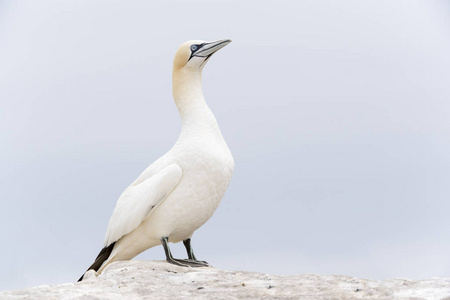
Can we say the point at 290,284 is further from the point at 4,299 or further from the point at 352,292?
the point at 4,299

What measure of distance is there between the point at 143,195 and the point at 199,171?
2.60 ft

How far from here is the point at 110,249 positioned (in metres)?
8.21

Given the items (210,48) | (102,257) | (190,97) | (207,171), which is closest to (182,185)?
(207,171)

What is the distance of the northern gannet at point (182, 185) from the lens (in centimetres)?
762

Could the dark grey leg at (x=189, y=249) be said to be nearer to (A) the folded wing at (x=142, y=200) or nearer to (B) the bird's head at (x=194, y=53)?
(A) the folded wing at (x=142, y=200)

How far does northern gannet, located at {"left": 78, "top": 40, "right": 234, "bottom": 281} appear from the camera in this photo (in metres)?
7.62

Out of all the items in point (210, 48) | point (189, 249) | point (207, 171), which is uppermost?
point (210, 48)

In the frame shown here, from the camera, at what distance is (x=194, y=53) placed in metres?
8.20

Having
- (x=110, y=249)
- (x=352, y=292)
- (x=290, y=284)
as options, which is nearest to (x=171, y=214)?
(x=110, y=249)

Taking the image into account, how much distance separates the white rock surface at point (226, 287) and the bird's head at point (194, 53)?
284 cm

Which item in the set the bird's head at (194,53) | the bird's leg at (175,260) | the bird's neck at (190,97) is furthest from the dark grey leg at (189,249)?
the bird's head at (194,53)

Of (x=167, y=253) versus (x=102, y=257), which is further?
(x=102, y=257)

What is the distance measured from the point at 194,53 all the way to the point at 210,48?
225 mm

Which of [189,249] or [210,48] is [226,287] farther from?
[210,48]
